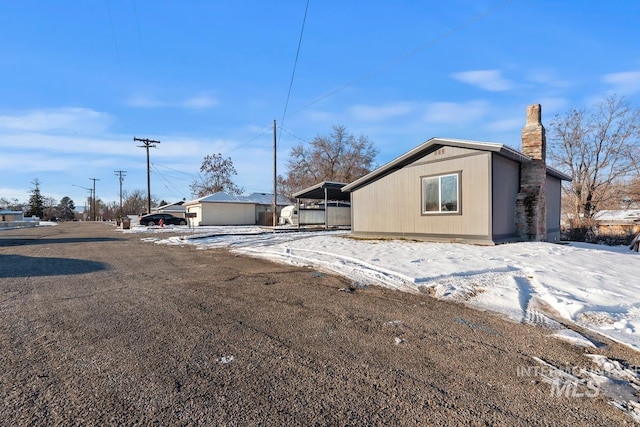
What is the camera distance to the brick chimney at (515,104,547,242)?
448 inches

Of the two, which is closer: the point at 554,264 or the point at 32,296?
the point at 32,296

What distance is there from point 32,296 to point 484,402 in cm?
636

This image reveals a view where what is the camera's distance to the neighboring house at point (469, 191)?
10.5m

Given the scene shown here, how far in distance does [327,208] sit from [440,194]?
13434mm

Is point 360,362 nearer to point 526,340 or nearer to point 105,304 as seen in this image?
point 526,340

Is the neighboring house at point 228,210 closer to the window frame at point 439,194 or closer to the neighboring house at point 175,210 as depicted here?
the neighboring house at point 175,210

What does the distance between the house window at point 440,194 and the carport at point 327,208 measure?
1057 cm

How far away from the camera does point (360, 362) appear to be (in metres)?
2.94

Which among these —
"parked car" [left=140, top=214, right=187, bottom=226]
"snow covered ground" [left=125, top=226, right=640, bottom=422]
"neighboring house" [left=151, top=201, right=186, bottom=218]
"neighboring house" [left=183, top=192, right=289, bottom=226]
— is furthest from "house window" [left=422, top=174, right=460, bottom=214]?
"neighboring house" [left=151, top=201, right=186, bottom=218]

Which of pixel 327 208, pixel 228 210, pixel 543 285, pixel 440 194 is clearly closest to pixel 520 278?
pixel 543 285

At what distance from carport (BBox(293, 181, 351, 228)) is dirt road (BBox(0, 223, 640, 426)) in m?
17.9

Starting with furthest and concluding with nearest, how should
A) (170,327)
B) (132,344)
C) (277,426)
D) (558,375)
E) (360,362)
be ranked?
(170,327), (132,344), (360,362), (558,375), (277,426)

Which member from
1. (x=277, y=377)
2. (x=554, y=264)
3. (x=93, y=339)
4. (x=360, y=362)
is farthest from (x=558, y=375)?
(x=554, y=264)

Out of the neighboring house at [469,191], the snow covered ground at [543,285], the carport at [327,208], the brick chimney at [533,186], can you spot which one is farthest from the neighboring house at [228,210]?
the snow covered ground at [543,285]
